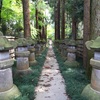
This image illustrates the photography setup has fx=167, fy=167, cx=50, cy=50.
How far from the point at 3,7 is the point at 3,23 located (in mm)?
1159

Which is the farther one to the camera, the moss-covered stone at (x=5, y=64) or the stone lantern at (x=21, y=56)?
the stone lantern at (x=21, y=56)

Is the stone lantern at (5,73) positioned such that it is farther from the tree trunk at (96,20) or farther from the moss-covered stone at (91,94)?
the tree trunk at (96,20)

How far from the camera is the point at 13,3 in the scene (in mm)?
12570

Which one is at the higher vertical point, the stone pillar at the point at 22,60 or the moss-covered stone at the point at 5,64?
the moss-covered stone at the point at 5,64

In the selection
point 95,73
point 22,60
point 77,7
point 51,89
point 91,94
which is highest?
point 77,7

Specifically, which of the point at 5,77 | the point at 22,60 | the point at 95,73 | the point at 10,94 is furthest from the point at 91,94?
the point at 22,60

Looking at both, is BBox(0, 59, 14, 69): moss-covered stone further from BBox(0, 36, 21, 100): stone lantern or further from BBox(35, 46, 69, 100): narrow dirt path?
BBox(35, 46, 69, 100): narrow dirt path

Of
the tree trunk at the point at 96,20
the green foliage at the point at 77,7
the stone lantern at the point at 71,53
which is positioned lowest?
the stone lantern at the point at 71,53

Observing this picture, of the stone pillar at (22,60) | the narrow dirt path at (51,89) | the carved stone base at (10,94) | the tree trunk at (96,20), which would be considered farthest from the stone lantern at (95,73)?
the stone pillar at (22,60)

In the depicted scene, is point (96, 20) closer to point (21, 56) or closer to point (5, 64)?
point (21, 56)

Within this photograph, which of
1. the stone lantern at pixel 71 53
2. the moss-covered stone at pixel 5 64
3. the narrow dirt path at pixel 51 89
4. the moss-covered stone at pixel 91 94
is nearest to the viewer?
the moss-covered stone at pixel 5 64

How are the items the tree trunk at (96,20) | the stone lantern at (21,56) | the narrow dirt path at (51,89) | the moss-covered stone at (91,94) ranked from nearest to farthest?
the moss-covered stone at (91,94), the narrow dirt path at (51,89), the tree trunk at (96,20), the stone lantern at (21,56)

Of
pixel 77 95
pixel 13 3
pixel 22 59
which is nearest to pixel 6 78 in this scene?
pixel 77 95

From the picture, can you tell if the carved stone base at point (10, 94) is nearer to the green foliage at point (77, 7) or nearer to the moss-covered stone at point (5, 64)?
the moss-covered stone at point (5, 64)
